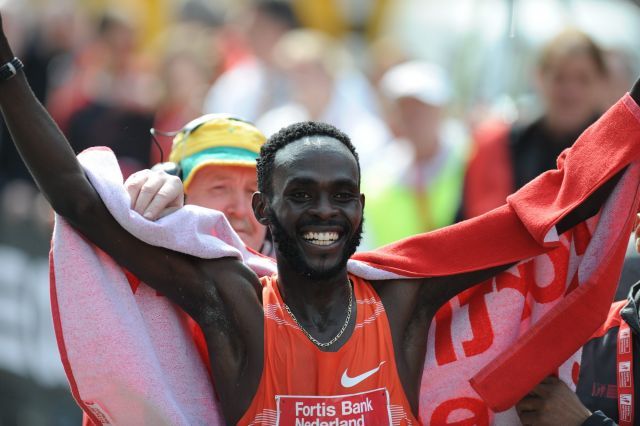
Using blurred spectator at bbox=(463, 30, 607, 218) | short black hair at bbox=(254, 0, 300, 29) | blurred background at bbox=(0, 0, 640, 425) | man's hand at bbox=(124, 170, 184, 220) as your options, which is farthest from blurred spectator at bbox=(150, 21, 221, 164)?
man's hand at bbox=(124, 170, 184, 220)

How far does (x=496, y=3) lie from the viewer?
9367mm

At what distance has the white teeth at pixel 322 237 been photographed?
3.91 meters

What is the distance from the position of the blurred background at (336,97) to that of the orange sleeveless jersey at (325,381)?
8.75ft

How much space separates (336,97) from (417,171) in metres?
1.01

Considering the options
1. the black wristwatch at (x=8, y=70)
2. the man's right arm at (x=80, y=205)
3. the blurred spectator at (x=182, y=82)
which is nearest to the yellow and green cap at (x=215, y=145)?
the man's right arm at (x=80, y=205)

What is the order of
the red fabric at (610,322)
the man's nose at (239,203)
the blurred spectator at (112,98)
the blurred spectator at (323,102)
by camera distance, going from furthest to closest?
the blurred spectator at (112,98)
the blurred spectator at (323,102)
the man's nose at (239,203)
the red fabric at (610,322)

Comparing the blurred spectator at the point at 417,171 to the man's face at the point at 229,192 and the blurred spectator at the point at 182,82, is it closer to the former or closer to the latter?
the blurred spectator at the point at 182,82

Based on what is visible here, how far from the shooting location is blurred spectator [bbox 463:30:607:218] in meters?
6.63

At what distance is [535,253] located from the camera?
4.20m

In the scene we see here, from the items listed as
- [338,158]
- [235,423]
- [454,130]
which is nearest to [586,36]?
[454,130]

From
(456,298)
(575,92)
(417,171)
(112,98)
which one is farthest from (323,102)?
(456,298)

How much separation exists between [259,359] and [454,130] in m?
4.16

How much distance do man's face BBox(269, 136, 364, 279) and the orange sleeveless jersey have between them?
20 cm

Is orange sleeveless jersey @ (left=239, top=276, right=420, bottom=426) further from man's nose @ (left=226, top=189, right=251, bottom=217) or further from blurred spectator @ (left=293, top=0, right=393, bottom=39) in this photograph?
blurred spectator @ (left=293, top=0, right=393, bottom=39)
